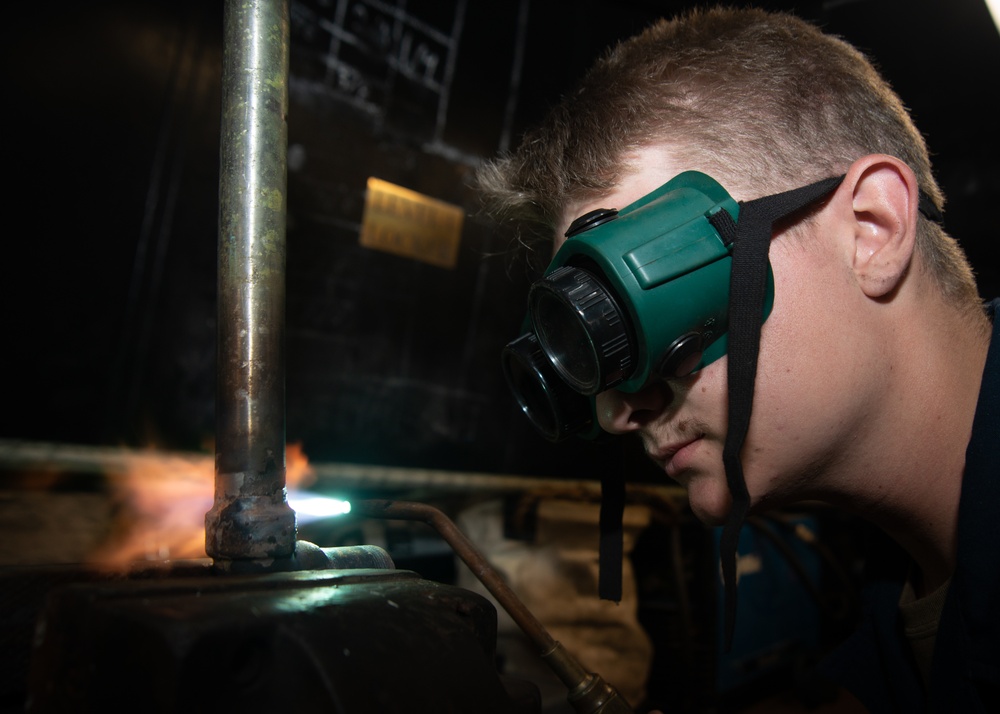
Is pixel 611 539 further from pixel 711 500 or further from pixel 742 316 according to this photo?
pixel 742 316

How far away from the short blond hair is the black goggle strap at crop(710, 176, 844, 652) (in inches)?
6.0

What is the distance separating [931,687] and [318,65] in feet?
9.59

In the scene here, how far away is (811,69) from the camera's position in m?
1.18

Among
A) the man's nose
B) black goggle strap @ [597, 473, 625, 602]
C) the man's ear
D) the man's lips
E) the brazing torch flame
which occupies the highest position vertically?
the man's ear

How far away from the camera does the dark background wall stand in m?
2.14

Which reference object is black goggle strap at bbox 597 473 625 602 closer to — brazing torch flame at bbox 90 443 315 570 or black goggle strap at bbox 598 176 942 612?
black goggle strap at bbox 598 176 942 612

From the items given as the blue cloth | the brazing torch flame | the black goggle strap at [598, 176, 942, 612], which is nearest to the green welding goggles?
the black goggle strap at [598, 176, 942, 612]

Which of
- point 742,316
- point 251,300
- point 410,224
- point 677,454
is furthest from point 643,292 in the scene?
point 410,224

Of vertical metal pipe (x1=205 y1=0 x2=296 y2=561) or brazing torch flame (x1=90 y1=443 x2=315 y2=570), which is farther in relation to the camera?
brazing torch flame (x1=90 y1=443 x2=315 y2=570)

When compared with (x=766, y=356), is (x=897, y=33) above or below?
above

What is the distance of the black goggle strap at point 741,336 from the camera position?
0.91 m

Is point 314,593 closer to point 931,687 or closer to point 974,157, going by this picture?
point 931,687

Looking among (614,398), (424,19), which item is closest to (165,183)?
(424,19)

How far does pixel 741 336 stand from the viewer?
91 cm
